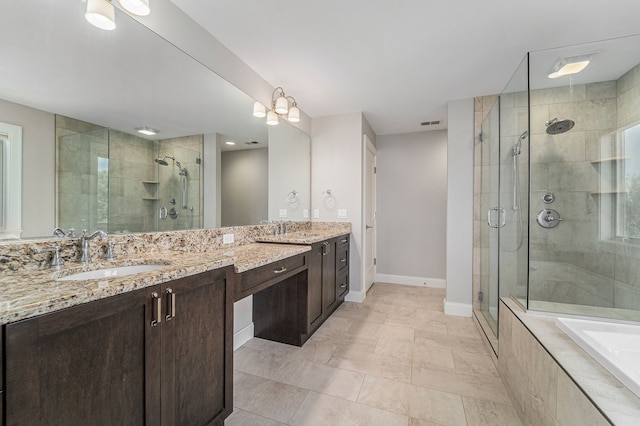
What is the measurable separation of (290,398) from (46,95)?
6.44 ft

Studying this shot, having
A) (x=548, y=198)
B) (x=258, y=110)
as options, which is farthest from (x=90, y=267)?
(x=548, y=198)

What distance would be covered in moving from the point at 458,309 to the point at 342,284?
4.40 feet

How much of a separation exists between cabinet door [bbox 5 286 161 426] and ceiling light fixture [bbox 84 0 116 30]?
1294 millimetres

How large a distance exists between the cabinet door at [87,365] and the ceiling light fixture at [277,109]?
1.88 meters

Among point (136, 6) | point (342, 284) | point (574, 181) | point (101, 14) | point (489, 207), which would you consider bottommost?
point (342, 284)

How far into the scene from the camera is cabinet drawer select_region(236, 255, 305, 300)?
1442 mm

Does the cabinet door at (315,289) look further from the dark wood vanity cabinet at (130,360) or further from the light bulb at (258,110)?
the light bulb at (258,110)

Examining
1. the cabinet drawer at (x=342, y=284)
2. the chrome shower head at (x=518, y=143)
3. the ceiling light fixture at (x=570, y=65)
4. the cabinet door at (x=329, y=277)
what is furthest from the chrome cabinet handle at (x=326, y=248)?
the ceiling light fixture at (x=570, y=65)

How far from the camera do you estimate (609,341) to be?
1326mm

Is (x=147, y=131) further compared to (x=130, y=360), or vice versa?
(x=147, y=131)

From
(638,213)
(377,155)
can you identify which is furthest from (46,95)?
(377,155)

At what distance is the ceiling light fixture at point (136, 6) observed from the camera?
50.5 inches

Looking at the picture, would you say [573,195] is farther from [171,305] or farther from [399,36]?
[171,305]

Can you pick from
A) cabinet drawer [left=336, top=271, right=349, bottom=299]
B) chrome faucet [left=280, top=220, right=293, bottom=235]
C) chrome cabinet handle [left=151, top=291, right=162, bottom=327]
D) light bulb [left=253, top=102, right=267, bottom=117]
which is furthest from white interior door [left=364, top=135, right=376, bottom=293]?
chrome cabinet handle [left=151, top=291, right=162, bottom=327]
